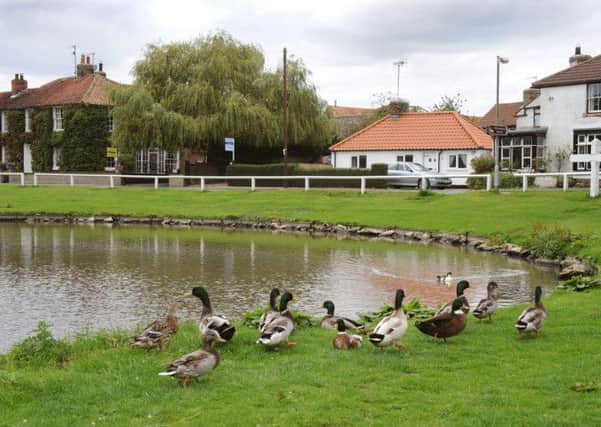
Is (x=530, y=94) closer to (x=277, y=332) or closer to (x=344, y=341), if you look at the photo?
(x=344, y=341)

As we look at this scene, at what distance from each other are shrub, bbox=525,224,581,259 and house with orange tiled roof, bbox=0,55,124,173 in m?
45.5

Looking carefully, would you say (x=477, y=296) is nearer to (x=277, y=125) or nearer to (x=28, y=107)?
(x=277, y=125)

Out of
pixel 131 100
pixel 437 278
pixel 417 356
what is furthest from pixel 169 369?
pixel 131 100

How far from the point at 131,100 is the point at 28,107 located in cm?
1891

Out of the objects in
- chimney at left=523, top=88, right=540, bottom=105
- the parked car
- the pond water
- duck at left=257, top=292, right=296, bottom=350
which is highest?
chimney at left=523, top=88, right=540, bottom=105

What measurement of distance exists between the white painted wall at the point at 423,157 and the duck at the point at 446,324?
42.2 meters

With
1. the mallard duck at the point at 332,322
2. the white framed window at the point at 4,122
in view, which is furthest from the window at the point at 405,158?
the mallard duck at the point at 332,322

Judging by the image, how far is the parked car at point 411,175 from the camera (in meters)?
47.8

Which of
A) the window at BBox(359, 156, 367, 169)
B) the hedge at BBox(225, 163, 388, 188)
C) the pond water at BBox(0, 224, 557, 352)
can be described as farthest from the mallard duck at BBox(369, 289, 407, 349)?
the window at BBox(359, 156, 367, 169)

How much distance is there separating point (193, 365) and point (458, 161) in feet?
154

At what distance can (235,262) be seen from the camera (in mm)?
24344

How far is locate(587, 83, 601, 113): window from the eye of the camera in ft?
150

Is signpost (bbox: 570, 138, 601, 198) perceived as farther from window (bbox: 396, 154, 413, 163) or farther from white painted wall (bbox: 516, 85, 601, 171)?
window (bbox: 396, 154, 413, 163)

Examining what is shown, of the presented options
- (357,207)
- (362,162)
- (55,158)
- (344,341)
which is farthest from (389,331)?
(55,158)
